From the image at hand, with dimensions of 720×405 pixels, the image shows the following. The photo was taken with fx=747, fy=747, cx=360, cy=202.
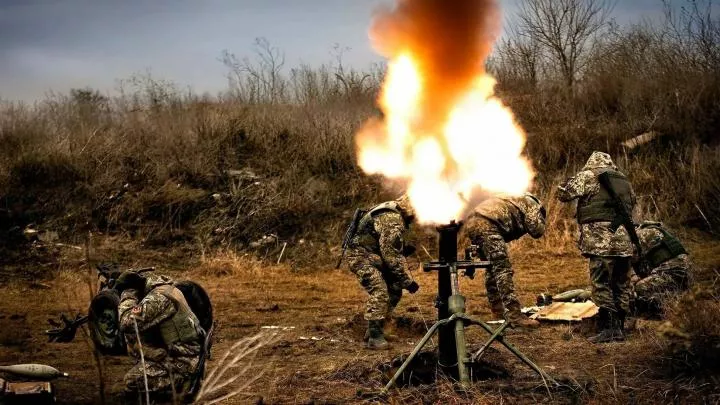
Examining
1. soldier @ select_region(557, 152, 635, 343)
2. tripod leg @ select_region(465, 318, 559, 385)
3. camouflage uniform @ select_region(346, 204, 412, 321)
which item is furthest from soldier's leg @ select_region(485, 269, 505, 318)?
tripod leg @ select_region(465, 318, 559, 385)

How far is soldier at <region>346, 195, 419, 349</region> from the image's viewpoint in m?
9.09

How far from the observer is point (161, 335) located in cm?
674

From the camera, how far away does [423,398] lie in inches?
256

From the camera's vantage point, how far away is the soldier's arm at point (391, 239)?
9055 millimetres

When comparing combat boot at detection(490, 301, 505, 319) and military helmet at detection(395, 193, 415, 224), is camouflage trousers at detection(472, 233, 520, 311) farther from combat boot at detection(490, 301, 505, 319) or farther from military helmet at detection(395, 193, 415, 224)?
military helmet at detection(395, 193, 415, 224)

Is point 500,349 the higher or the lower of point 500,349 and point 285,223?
the lower

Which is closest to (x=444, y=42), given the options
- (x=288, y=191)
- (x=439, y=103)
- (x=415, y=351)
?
(x=439, y=103)

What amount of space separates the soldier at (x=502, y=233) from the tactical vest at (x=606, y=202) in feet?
3.76

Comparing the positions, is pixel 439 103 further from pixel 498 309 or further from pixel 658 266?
pixel 658 266

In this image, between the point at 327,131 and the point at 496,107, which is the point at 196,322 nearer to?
the point at 496,107

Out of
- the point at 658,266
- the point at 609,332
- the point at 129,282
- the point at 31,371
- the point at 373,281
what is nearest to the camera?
the point at 129,282

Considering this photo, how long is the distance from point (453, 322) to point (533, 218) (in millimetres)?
3988

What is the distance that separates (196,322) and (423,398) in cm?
222

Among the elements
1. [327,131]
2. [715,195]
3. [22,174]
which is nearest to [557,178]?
[715,195]
